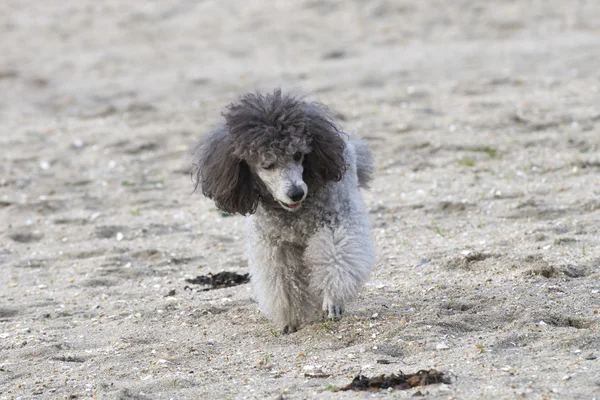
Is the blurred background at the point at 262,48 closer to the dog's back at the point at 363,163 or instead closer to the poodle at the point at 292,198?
the dog's back at the point at 363,163

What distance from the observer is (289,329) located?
5.80 meters

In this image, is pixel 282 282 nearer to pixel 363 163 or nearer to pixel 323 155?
pixel 323 155

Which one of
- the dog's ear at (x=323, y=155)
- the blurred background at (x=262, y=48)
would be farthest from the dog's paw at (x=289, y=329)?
the blurred background at (x=262, y=48)

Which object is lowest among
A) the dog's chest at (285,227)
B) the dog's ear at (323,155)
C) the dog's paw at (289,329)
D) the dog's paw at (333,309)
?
the dog's paw at (289,329)

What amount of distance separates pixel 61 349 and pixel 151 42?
11.0 metres

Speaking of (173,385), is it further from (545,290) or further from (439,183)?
(439,183)

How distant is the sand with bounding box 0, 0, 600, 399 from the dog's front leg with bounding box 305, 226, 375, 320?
234 millimetres

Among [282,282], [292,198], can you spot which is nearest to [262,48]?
[282,282]

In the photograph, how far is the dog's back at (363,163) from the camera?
6.38 meters

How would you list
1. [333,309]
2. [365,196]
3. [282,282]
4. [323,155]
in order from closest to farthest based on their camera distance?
[323,155], [333,309], [282,282], [365,196]

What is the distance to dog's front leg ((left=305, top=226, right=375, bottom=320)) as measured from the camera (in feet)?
17.7

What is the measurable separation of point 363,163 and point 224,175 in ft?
4.24

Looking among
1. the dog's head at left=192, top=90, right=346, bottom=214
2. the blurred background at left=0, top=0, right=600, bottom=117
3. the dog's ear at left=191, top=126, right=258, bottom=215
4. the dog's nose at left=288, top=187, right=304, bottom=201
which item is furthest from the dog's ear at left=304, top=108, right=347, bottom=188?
the blurred background at left=0, top=0, right=600, bottom=117

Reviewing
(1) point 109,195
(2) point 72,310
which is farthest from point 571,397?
(1) point 109,195
